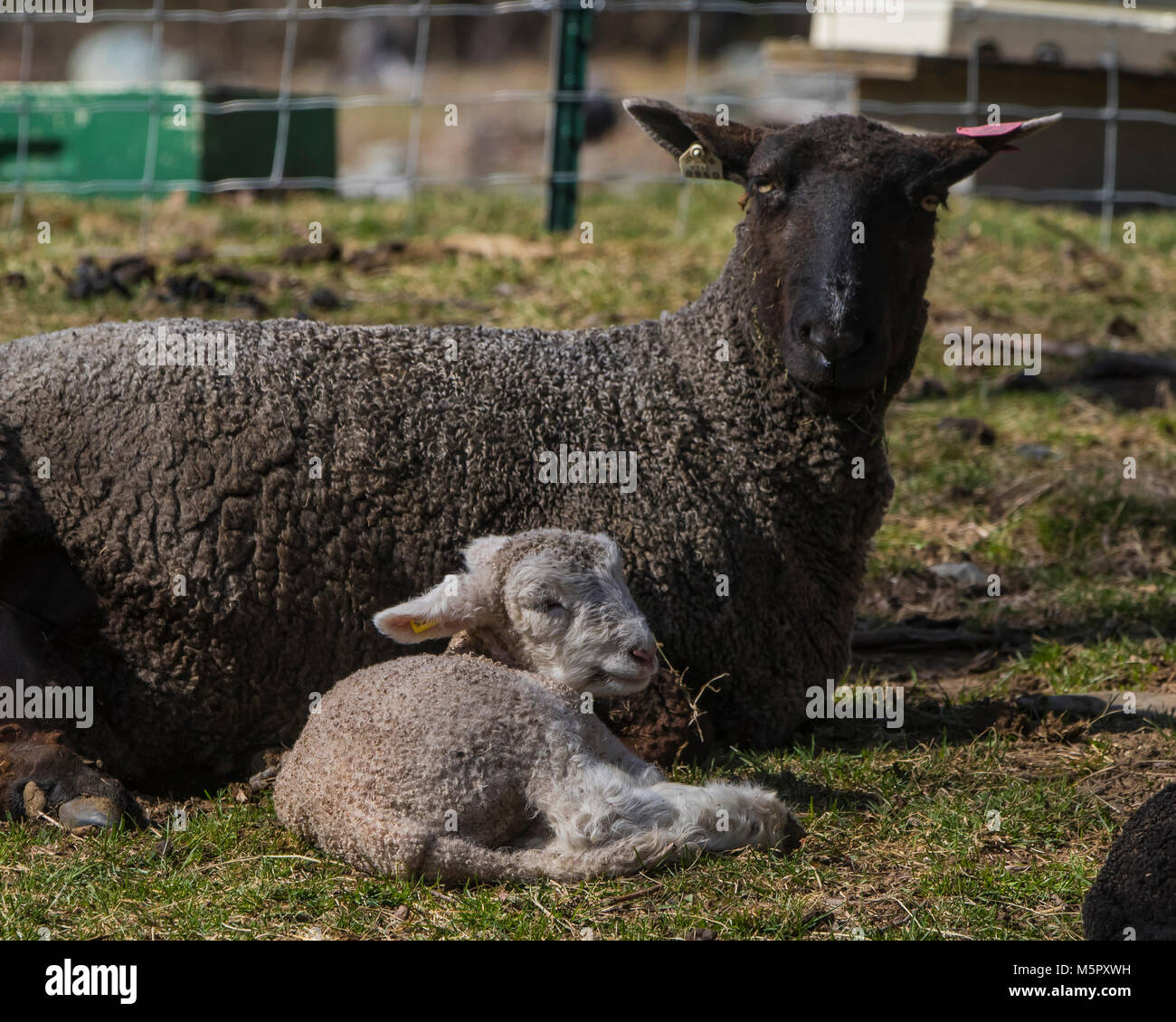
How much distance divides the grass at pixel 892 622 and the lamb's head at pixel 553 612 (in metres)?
0.55

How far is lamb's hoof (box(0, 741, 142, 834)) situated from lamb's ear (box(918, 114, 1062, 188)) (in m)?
2.95

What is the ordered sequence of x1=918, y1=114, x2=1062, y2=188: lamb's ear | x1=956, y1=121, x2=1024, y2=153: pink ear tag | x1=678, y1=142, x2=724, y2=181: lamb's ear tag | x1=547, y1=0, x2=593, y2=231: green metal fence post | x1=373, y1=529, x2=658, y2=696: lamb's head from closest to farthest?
x1=373, y1=529, x2=658, y2=696: lamb's head → x1=918, y1=114, x2=1062, y2=188: lamb's ear → x1=956, y1=121, x2=1024, y2=153: pink ear tag → x1=678, y1=142, x2=724, y2=181: lamb's ear tag → x1=547, y1=0, x2=593, y2=231: green metal fence post

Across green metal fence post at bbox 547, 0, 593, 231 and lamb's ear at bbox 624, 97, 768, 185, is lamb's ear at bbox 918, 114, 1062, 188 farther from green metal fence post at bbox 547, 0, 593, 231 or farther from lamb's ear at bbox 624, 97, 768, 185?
green metal fence post at bbox 547, 0, 593, 231

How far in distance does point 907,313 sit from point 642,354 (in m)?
0.84

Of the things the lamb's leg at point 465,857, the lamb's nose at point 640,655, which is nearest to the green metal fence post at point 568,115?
the lamb's nose at point 640,655

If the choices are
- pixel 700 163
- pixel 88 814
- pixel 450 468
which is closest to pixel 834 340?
pixel 700 163

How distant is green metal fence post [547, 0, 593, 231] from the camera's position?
10.3m

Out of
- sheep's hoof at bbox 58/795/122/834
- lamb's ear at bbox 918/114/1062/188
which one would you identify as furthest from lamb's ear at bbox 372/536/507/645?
lamb's ear at bbox 918/114/1062/188

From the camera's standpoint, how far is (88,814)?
3629mm

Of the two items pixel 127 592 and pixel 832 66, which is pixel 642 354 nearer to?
pixel 127 592

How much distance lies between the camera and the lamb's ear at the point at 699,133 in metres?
4.72

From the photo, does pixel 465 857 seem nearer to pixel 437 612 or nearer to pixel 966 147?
pixel 437 612

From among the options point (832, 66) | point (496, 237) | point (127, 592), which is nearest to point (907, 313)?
point (127, 592)

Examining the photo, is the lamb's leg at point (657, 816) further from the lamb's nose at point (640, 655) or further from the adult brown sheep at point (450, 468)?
the adult brown sheep at point (450, 468)
